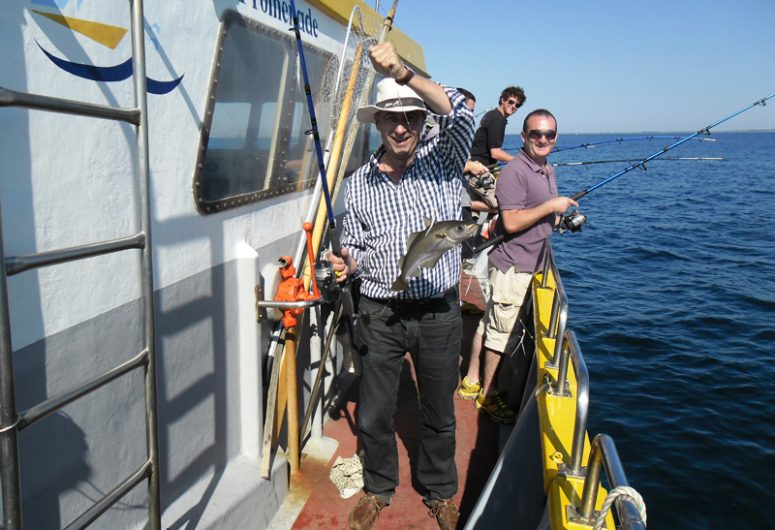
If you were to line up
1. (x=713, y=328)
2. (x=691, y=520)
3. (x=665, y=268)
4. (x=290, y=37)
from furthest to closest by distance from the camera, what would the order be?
(x=665, y=268)
(x=713, y=328)
(x=691, y=520)
(x=290, y=37)

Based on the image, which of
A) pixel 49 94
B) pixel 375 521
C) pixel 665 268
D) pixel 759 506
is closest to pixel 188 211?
pixel 49 94

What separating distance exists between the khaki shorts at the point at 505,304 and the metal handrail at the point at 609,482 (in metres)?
2.52

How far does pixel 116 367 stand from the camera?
2105 mm

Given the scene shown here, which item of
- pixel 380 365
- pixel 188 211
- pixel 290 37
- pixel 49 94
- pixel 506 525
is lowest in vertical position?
pixel 506 525

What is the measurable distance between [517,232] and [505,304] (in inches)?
23.6

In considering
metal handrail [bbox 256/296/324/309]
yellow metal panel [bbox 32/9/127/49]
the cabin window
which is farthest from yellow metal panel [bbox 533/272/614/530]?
yellow metal panel [bbox 32/9/127/49]

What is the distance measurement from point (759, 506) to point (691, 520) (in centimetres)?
83

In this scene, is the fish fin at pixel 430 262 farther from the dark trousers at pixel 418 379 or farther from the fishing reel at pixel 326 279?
the fishing reel at pixel 326 279

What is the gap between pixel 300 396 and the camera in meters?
4.27

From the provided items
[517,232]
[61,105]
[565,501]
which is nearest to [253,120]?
[61,105]

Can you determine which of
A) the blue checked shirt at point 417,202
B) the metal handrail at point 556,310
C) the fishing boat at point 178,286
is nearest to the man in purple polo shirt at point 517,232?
the metal handrail at point 556,310

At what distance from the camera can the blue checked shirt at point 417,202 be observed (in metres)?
3.07

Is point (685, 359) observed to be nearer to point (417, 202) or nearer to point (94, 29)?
point (417, 202)

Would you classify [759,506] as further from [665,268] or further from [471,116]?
[665,268]
